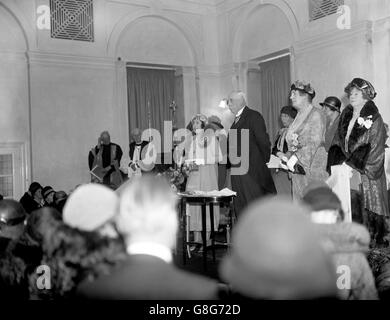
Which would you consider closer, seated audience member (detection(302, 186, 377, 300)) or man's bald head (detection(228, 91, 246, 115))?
seated audience member (detection(302, 186, 377, 300))

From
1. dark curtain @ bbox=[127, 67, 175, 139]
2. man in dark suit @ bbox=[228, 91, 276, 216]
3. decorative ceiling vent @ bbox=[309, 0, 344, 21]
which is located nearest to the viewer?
man in dark suit @ bbox=[228, 91, 276, 216]

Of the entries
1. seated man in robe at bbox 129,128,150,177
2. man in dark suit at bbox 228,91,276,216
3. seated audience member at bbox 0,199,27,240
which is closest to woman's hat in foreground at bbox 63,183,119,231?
seated audience member at bbox 0,199,27,240

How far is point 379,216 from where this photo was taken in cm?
453

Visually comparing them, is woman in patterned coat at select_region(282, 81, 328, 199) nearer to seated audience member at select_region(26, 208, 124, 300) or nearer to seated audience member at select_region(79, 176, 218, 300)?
seated audience member at select_region(26, 208, 124, 300)

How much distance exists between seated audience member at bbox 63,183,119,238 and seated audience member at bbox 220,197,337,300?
18.9 inches

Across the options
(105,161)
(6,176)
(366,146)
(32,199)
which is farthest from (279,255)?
(6,176)

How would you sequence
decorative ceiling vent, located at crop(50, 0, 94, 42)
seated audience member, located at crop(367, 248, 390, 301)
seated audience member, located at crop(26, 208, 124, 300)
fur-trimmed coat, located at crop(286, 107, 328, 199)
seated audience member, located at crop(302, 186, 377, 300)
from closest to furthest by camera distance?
seated audience member, located at crop(26, 208, 124, 300) → seated audience member, located at crop(302, 186, 377, 300) → seated audience member, located at crop(367, 248, 390, 301) → fur-trimmed coat, located at crop(286, 107, 328, 199) → decorative ceiling vent, located at crop(50, 0, 94, 42)

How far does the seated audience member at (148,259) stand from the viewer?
1206 millimetres

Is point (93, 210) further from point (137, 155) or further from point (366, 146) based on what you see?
point (137, 155)

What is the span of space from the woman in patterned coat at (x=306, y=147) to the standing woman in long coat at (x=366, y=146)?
0.42 feet

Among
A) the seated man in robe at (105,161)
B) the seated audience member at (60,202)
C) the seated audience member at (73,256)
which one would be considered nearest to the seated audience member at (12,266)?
the seated audience member at (73,256)

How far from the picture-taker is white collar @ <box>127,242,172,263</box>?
4.12ft

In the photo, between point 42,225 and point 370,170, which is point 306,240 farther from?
point 370,170
